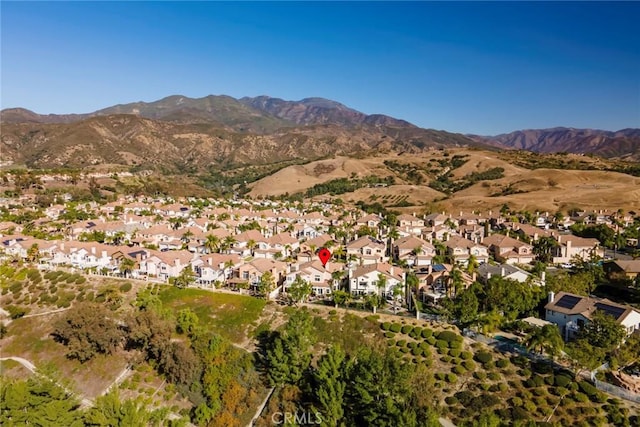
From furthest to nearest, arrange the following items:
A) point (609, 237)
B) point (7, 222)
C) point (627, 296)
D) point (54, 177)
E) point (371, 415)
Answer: point (54, 177) < point (7, 222) < point (609, 237) < point (627, 296) < point (371, 415)

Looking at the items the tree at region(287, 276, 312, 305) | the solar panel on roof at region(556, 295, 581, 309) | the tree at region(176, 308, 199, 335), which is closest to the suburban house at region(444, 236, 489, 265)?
the solar panel on roof at region(556, 295, 581, 309)

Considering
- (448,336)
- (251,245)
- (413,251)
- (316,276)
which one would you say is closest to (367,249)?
(413,251)

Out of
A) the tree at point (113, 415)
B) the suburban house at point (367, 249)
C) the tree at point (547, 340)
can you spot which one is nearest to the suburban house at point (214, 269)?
the suburban house at point (367, 249)

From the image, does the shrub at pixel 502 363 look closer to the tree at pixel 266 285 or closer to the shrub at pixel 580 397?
the shrub at pixel 580 397

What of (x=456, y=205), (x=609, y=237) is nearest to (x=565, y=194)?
(x=456, y=205)

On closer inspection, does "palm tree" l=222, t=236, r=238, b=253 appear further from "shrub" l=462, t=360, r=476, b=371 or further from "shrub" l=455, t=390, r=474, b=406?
"shrub" l=455, t=390, r=474, b=406

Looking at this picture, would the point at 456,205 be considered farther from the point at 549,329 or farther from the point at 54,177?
the point at 54,177
